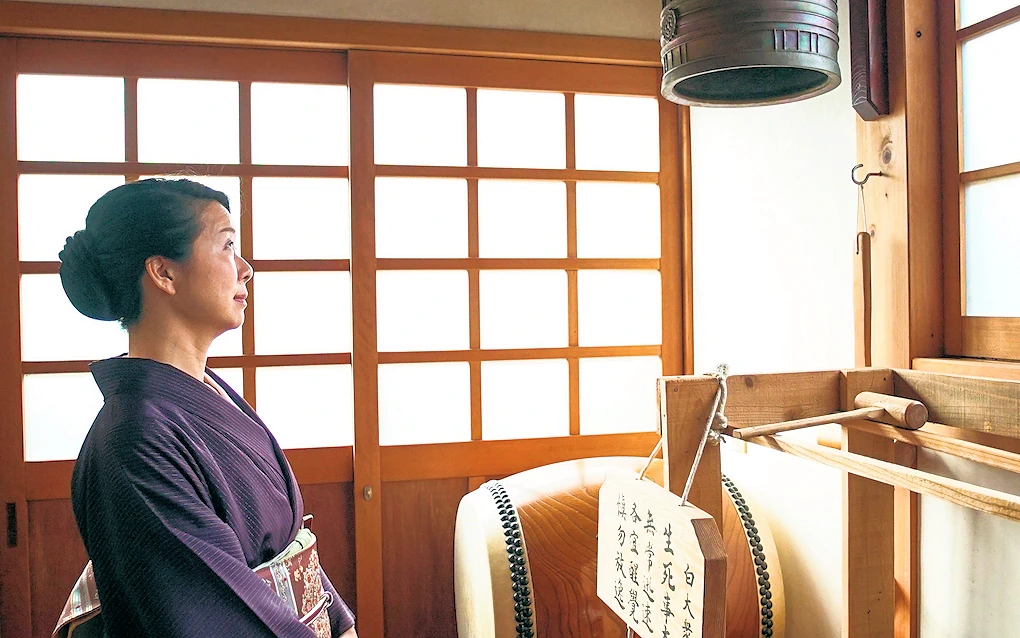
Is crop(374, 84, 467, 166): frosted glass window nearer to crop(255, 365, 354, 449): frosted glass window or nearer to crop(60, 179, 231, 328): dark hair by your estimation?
crop(255, 365, 354, 449): frosted glass window

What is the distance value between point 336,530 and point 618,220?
4.53 ft

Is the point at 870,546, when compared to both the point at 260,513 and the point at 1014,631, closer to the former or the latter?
the point at 1014,631

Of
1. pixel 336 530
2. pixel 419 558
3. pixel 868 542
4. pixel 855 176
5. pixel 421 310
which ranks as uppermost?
pixel 855 176

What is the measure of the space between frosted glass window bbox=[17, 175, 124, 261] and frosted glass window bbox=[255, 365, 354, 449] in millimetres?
715

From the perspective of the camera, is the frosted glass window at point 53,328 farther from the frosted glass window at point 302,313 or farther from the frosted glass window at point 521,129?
the frosted glass window at point 521,129

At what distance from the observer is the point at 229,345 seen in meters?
2.46

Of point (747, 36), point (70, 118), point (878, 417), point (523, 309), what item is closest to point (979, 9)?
point (747, 36)

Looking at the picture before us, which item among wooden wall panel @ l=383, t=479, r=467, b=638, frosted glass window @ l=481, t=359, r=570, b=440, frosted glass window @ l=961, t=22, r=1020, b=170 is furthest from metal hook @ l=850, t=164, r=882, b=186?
wooden wall panel @ l=383, t=479, r=467, b=638

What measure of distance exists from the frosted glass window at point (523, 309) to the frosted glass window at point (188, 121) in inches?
36.2

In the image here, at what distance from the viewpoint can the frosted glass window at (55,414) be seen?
234 cm

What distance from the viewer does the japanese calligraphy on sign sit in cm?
103

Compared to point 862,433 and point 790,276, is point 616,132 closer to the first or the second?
point 790,276

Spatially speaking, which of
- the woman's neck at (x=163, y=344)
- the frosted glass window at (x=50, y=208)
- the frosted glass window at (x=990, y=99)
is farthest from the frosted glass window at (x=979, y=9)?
the frosted glass window at (x=50, y=208)

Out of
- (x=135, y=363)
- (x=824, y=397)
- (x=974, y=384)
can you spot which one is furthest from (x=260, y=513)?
(x=974, y=384)
